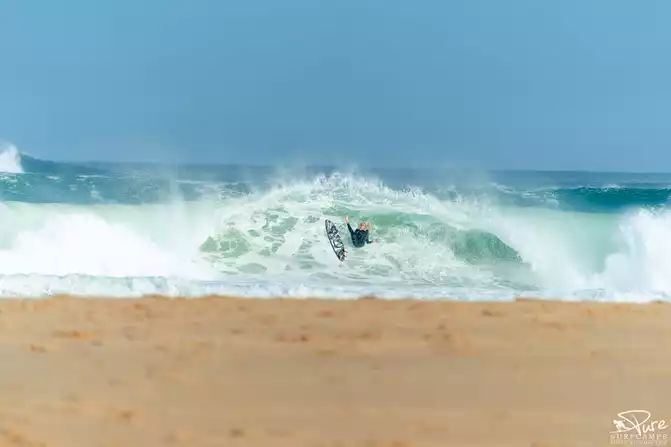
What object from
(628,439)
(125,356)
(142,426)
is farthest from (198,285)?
(628,439)

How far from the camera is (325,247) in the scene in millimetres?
12961

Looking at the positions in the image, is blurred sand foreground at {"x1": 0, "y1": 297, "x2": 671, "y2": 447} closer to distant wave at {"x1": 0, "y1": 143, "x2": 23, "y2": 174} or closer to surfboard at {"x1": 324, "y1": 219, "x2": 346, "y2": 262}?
surfboard at {"x1": 324, "y1": 219, "x2": 346, "y2": 262}

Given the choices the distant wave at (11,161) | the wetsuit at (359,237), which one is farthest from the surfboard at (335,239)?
the distant wave at (11,161)

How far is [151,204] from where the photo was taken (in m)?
15.8

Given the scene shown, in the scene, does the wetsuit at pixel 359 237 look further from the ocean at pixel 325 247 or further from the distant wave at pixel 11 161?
the distant wave at pixel 11 161

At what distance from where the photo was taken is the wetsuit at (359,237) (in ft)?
43.5

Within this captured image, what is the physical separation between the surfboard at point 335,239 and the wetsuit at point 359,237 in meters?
0.26

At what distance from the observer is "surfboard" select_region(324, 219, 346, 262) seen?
12506 millimetres

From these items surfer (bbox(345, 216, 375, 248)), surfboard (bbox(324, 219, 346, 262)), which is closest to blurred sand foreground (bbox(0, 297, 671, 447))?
surfboard (bbox(324, 219, 346, 262))

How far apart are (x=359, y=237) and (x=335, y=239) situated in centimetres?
48

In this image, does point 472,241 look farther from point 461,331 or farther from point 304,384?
point 304,384

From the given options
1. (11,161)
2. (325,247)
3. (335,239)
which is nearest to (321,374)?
(325,247)

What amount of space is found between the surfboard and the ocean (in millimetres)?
→ 150

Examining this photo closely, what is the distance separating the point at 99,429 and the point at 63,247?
28.6 feet
